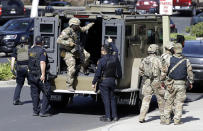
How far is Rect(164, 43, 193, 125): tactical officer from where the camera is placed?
12891mm

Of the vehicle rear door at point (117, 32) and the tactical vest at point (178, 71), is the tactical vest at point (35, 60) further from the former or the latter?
the tactical vest at point (178, 71)

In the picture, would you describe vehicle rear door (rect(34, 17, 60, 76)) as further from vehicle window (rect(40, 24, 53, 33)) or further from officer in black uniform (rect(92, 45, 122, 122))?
officer in black uniform (rect(92, 45, 122, 122))

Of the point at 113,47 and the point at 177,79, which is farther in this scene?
the point at 113,47

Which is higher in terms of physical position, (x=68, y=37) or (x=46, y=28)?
(x=46, y=28)

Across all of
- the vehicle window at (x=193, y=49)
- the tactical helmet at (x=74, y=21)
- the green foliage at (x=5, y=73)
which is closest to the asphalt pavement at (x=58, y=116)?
the tactical helmet at (x=74, y=21)

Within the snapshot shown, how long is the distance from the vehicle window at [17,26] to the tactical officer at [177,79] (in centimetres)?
1512

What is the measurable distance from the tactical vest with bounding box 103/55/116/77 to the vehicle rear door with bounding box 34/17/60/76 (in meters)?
1.43

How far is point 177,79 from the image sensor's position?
1288cm

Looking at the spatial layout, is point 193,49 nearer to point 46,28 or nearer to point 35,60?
point 46,28

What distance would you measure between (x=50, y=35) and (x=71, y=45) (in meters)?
0.63

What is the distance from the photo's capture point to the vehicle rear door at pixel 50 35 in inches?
578

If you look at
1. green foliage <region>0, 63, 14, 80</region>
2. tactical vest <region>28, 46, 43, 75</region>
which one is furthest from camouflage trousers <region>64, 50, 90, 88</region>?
green foliage <region>0, 63, 14, 80</region>

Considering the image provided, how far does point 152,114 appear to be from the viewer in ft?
48.7

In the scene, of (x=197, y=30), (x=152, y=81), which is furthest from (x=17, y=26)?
(x=152, y=81)
